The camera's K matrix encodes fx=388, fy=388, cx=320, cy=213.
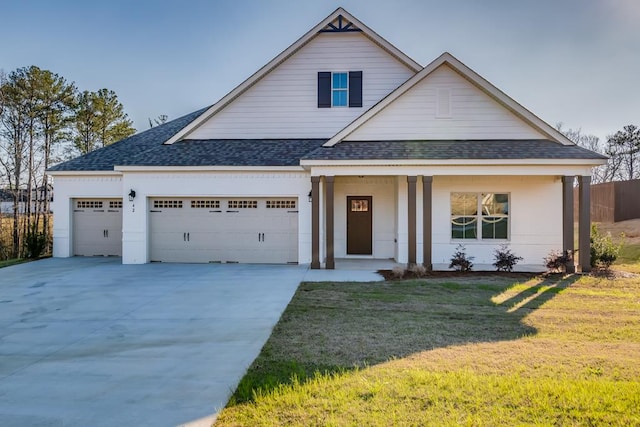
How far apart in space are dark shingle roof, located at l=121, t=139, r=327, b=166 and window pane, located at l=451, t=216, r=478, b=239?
5605 millimetres

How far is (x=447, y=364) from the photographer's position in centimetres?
465

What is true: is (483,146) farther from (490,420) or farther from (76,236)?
(76,236)

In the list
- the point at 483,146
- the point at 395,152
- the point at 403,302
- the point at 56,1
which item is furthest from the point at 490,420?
the point at 56,1

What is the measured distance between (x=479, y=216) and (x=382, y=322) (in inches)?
313

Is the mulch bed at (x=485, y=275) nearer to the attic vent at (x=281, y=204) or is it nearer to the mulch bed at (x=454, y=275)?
the mulch bed at (x=454, y=275)

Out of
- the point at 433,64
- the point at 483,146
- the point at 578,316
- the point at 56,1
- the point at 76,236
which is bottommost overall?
the point at 578,316

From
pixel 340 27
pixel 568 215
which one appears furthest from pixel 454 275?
pixel 340 27

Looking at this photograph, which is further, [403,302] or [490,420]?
[403,302]

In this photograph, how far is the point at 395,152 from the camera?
11.9 meters

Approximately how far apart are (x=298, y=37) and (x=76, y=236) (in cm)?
1151

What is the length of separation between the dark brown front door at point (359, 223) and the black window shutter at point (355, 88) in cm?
380

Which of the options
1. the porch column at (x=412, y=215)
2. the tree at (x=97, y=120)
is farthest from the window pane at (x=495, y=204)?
the tree at (x=97, y=120)

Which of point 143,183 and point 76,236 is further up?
point 143,183

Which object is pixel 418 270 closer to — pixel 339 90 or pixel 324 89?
pixel 339 90
